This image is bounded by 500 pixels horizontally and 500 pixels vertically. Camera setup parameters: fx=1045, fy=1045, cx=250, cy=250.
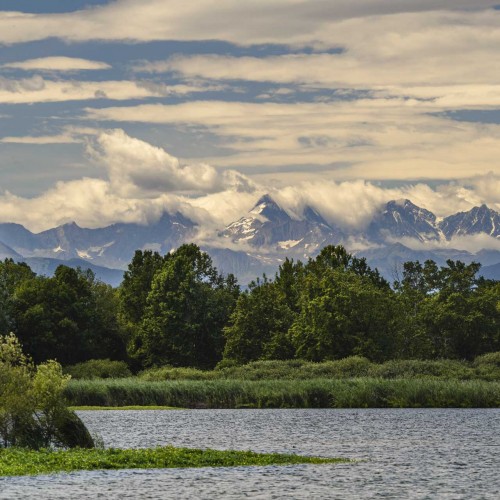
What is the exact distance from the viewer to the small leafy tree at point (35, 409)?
50688 millimetres

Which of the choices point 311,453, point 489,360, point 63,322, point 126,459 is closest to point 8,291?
point 63,322

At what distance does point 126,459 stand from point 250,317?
10042 cm

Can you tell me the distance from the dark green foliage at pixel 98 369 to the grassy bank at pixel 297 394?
77.6 ft

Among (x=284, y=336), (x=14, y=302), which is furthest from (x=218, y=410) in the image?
(x=14, y=302)

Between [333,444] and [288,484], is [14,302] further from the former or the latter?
[288,484]

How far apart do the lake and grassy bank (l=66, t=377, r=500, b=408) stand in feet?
17.2

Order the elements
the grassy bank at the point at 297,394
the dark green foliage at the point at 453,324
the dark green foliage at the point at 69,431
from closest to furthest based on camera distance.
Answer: the dark green foliage at the point at 69,431, the grassy bank at the point at 297,394, the dark green foliage at the point at 453,324

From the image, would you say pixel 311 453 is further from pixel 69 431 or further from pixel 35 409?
pixel 35 409

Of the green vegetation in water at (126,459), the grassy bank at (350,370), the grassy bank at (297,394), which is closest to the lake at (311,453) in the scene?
the green vegetation in water at (126,459)

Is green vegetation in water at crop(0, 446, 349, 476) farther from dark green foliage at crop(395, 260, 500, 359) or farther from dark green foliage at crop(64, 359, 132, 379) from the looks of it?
dark green foliage at crop(395, 260, 500, 359)

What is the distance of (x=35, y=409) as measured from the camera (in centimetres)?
5191

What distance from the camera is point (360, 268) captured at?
164 metres

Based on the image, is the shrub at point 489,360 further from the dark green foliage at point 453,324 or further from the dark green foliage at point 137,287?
the dark green foliage at point 137,287

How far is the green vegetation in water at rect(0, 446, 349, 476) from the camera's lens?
45.6 m
